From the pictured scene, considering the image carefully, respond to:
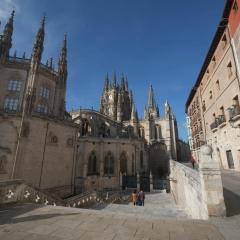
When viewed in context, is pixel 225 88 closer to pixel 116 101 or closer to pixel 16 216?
pixel 16 216

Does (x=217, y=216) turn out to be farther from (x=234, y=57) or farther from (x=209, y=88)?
(x=209, y=88)

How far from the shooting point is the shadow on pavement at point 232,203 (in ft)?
19.8

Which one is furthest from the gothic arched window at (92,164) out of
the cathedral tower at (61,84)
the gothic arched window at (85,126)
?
the cathedral tower at (61,84)

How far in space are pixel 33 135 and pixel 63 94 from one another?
994 centimetres

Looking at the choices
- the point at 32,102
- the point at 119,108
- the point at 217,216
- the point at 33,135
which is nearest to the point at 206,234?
the point at 217,216

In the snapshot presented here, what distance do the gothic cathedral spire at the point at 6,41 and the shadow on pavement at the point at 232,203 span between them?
2914cm

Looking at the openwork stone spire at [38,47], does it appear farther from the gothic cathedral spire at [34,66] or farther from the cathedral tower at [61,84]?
the cathedral tower at [61,84]

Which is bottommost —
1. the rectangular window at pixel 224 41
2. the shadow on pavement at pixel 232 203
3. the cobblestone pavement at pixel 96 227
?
the cobblestone pavement at pixel 96 227

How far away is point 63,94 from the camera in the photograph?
29641mm

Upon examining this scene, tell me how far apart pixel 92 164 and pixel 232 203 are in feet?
112

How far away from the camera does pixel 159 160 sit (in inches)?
2151

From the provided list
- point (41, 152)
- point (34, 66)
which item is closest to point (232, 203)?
point (41, 152)

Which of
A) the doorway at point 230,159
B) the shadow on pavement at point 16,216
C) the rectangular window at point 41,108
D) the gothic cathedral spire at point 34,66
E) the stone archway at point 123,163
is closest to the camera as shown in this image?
the shadow on pavement at point 16,216

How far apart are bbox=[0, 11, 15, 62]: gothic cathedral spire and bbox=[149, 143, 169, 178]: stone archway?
4300 centimetres
